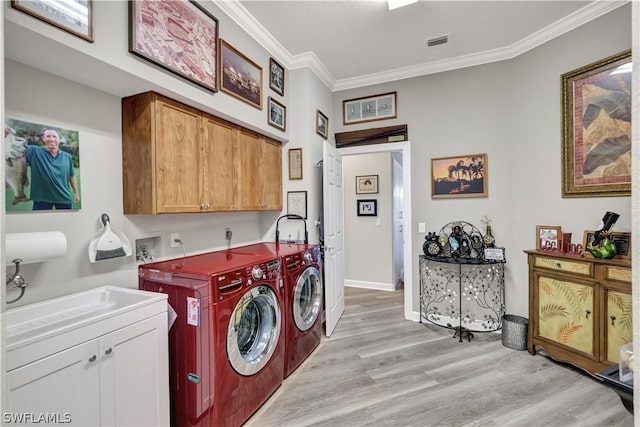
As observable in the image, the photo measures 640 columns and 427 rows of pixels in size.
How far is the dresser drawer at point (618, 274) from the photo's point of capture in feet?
6.75

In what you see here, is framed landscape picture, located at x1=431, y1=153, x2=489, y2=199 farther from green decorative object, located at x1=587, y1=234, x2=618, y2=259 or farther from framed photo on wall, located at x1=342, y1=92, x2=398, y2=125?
green decorative object, located at x1=587, y1=234, x2=618, y2=259

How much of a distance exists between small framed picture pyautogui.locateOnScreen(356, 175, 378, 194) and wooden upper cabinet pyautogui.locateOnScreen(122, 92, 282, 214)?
2.65 meters

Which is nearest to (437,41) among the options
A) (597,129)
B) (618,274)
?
(597,129)

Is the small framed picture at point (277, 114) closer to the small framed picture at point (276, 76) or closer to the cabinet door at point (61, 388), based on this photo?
the small framed picture at point (276, 76)

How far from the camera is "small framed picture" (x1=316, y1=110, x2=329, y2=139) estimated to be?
3379 millimetres

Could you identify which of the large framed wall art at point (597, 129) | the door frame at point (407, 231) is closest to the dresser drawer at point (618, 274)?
the large framed wall art at point (597, 129)

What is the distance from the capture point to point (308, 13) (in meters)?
2.46

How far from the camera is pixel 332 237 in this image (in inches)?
128

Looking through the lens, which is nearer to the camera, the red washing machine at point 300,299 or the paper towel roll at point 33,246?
the paper towel roll at point 33,246

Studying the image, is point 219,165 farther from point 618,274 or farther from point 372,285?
point 372,285

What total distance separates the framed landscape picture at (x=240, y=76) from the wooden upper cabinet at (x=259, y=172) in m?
0.31

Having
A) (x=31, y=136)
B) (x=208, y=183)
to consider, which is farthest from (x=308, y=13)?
(x=31, y=136)

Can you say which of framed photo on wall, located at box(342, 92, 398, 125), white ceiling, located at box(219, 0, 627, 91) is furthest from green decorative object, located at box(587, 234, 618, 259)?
framed photo on wall, located at box(342, 92, 398, 125)

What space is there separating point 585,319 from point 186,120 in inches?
132
